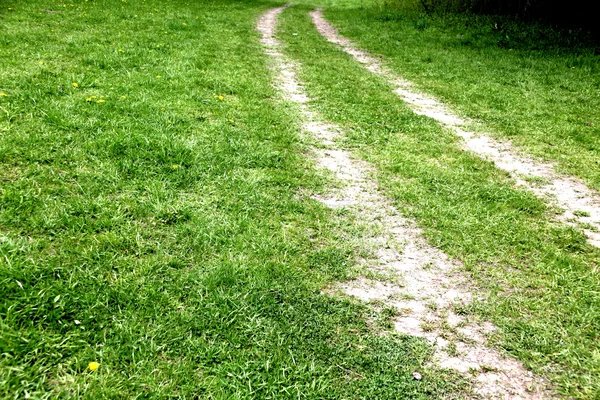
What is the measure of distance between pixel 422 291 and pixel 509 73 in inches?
382

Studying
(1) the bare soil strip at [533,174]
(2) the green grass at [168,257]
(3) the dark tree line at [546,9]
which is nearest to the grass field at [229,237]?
(2) the green grass at [168,257]

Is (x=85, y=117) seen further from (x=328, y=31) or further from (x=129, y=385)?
(x=328, y=31)

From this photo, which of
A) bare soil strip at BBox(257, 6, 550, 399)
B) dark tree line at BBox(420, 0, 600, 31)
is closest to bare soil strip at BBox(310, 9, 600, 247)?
bare soil strip at BBox(257, 6, 550, 399)

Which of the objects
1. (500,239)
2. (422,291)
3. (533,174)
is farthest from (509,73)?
A: (422,291)

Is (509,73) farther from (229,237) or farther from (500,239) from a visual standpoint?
(229,237)

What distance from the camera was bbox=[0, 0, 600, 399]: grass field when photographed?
2588mm

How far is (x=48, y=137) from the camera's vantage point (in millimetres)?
4777

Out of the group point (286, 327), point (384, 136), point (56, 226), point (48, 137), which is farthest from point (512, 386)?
point (48, 137)

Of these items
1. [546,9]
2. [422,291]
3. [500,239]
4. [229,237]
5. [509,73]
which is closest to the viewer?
[422,291]

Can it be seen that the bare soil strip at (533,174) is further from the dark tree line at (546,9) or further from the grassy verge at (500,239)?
the dark tree line at (546,9)

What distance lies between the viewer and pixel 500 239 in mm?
4156

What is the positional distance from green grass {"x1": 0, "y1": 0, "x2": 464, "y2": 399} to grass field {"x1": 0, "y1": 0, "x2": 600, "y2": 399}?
16 mm

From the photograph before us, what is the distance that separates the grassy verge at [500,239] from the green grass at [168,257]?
2.73 ft

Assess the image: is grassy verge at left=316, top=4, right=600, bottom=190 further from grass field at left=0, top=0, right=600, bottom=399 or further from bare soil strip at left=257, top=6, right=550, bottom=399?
bare soil strip at left=257, top=6, right=550, bottom=399
